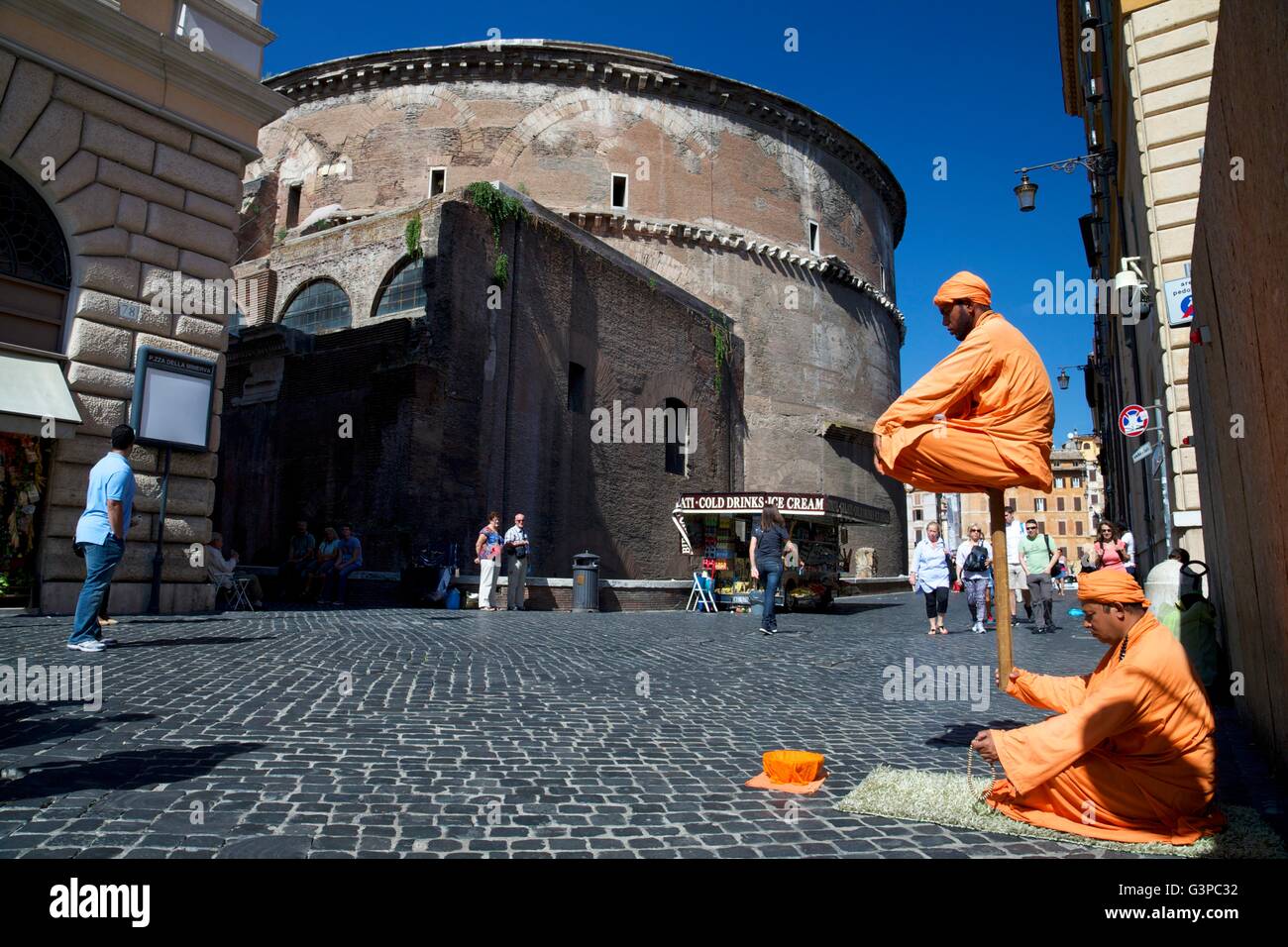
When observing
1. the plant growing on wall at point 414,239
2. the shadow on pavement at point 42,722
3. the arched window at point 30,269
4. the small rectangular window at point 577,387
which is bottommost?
the shadow on pavement at point 42,722

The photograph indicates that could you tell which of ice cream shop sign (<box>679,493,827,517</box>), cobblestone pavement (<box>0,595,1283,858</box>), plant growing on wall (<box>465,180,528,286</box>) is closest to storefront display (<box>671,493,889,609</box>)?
ice cream shop sign (<box>679,493,827,517</box>)

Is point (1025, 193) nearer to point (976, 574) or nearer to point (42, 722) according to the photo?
point (976, 574)

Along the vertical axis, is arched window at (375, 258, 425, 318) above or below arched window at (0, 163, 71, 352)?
above

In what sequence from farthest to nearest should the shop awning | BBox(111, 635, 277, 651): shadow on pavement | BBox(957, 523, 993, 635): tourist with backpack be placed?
BBox(957, 523, 993, 635): tourist with backpack → the shop awning → BBox(111, 635, 277, 651): shadow on pavement

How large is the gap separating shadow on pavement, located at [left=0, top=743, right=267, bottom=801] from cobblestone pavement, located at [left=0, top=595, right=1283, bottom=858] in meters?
0.01

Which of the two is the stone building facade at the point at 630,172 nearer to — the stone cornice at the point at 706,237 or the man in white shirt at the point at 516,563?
the stone cornice at the point at 706,237

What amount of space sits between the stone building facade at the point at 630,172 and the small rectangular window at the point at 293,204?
6 centimetres

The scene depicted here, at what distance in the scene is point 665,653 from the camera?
8617 millimetres

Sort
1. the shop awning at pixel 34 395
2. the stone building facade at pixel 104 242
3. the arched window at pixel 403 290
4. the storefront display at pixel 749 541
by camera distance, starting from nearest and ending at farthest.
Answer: the shop awning at pixel 34 395 → the stone building facade at pixel 104 242 → the arched window at pixel 403 290 → the storefront display at pixel 749 541

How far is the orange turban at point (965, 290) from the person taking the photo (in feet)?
12.4

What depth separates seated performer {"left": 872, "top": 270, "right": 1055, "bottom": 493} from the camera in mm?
3426
